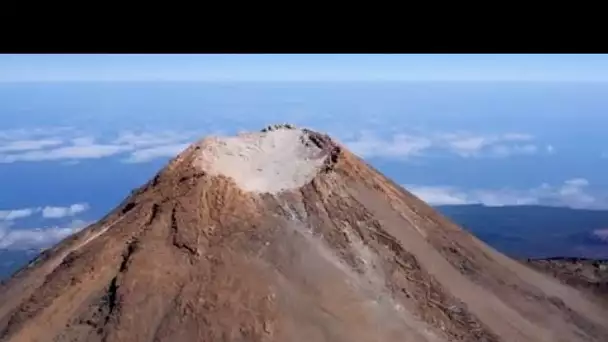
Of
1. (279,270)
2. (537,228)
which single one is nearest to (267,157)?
(279,270)

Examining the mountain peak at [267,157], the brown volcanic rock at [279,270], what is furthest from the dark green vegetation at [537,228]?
the brown volcanic rock at [279,270]

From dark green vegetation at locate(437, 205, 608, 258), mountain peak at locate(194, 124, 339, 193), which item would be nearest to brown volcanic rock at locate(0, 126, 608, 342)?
mountain peak at locate(194, 124, 339, 193)

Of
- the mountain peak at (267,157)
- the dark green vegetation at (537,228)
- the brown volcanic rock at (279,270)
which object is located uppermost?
the dark green vegetation at (537,228)

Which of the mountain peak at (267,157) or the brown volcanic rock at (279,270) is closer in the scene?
the brown volcanic rock at (279,270)

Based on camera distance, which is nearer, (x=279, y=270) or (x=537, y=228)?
(x=279, y=270)

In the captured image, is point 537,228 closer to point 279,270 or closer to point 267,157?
point 267,157

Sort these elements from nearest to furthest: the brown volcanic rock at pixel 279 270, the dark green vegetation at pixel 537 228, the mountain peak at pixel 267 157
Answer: the brown volcanic rock at pixel 279 270 < the mountain peak at pixel 267 157 < the dark green vegetation at pixel 537 228

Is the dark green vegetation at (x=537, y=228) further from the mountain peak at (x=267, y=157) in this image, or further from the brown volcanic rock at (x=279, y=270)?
the brown volcanic rock at (x=279, y=270)

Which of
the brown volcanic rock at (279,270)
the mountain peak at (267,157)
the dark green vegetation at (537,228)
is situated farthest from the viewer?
the dark green vegetation at (537,228)
